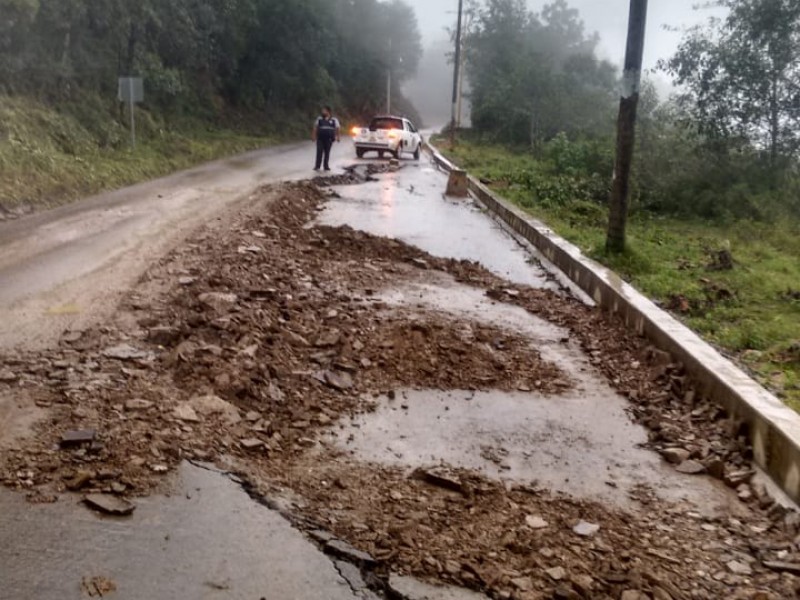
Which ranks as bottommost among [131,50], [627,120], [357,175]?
[357,175]

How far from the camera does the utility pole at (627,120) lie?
10.4 meters

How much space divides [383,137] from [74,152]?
12659 millimetres

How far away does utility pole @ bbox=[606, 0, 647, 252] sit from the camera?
10.4 meters

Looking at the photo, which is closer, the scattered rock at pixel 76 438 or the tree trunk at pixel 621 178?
the scattered rock at pixel 76 438

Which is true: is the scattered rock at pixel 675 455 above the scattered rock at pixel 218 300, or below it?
below

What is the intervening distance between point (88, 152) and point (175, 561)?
18.7 metres

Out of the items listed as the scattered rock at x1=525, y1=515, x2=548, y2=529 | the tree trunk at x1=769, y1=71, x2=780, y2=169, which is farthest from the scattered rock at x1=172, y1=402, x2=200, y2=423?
the tree trunk at x1=769, y1=71, x2=780, y2=169

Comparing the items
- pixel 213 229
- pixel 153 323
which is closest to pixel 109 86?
pixel 213 229

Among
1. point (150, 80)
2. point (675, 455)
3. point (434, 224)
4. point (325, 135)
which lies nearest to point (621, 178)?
point (434, 224)

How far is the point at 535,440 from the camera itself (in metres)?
5.08

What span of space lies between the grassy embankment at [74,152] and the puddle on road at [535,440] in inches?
415

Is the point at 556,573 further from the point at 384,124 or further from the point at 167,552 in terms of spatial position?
the point at 384,124

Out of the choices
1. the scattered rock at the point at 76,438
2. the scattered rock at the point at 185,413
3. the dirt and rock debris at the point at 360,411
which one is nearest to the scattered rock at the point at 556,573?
the dirt and rock debris at the point at 360,411

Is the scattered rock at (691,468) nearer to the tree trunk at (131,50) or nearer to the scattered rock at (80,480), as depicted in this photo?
the scattered rock at (80,480)
